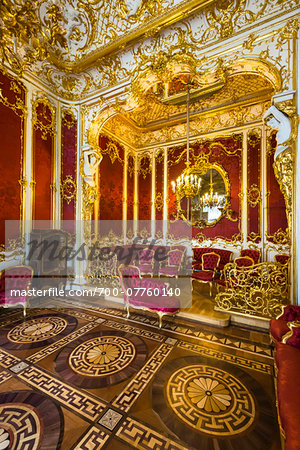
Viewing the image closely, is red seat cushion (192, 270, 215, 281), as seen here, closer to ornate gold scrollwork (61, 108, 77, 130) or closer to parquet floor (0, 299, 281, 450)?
parquet floor (0, 299, 281, 450)

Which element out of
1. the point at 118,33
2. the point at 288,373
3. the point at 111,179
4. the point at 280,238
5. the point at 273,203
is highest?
the point at 118,33

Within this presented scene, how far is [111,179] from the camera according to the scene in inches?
266

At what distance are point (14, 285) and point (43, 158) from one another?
10.1ft

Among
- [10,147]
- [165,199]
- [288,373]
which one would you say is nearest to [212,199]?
[165,199]

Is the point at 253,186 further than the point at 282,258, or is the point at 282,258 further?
the point at 253,186

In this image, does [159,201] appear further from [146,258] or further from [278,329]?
[278,329]

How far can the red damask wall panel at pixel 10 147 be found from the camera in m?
4.11

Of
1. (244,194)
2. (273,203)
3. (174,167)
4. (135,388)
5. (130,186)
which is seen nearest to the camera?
(135,388)

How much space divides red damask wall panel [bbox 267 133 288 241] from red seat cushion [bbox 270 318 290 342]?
144 inches

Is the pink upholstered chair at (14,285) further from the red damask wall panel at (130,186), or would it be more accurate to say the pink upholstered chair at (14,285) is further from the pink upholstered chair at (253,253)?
the pink upholstered chair at (253,253)

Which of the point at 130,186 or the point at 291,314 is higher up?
the point at 130,186

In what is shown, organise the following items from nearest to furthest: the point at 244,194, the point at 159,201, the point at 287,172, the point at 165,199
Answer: the point at 287,172 → the point at 244,194 → the point at 165,199 → the point at 159,201

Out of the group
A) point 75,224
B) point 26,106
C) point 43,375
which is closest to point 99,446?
point 43,375

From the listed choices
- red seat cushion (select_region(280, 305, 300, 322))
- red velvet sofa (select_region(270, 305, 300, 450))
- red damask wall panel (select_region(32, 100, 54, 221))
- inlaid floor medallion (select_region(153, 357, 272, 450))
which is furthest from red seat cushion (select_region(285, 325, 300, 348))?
red damask wall panel (select_region(32, 100, 54, 221))
